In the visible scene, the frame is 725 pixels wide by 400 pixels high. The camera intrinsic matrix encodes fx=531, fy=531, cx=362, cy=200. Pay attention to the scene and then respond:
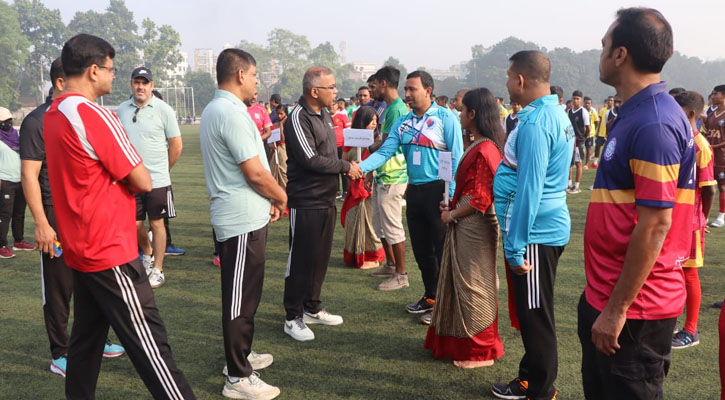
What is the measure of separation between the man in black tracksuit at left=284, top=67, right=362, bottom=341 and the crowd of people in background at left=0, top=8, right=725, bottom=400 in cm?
2

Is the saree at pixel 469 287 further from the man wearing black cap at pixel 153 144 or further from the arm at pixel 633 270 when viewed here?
the man wearing black cap at pixel 153 144

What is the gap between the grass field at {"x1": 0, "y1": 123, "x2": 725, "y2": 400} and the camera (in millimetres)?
3473

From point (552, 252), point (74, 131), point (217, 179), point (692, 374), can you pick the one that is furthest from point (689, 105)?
point (74, 131)

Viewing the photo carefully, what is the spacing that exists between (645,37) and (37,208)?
134 inches

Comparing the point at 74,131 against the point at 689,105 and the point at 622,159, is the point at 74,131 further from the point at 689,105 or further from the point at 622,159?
the point at 689,105

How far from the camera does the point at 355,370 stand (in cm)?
373

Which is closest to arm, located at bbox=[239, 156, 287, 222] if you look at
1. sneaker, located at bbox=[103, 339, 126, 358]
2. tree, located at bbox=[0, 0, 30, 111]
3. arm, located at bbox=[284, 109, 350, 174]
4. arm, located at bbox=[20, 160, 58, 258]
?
arm, located at bbox=[284, 109, 350, 174]

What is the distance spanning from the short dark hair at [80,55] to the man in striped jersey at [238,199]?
0.70 m

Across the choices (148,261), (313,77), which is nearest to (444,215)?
(313,77)

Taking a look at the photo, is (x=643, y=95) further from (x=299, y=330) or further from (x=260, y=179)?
(x=299, y=330)

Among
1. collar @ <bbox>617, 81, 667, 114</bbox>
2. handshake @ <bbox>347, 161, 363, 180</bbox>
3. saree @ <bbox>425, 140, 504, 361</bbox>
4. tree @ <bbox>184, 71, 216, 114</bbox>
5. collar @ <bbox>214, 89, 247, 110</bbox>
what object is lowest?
saree @ <bbox>425, 140, 504, 361</bbox>

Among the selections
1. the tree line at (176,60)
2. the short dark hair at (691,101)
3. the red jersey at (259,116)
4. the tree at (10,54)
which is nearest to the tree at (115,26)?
the tree line at (176,60)

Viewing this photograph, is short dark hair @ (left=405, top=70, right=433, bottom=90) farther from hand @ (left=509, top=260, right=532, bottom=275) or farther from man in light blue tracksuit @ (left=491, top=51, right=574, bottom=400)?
hand @ (left=509, top=260, right=532, bottom=275)

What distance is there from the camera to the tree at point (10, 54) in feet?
222
